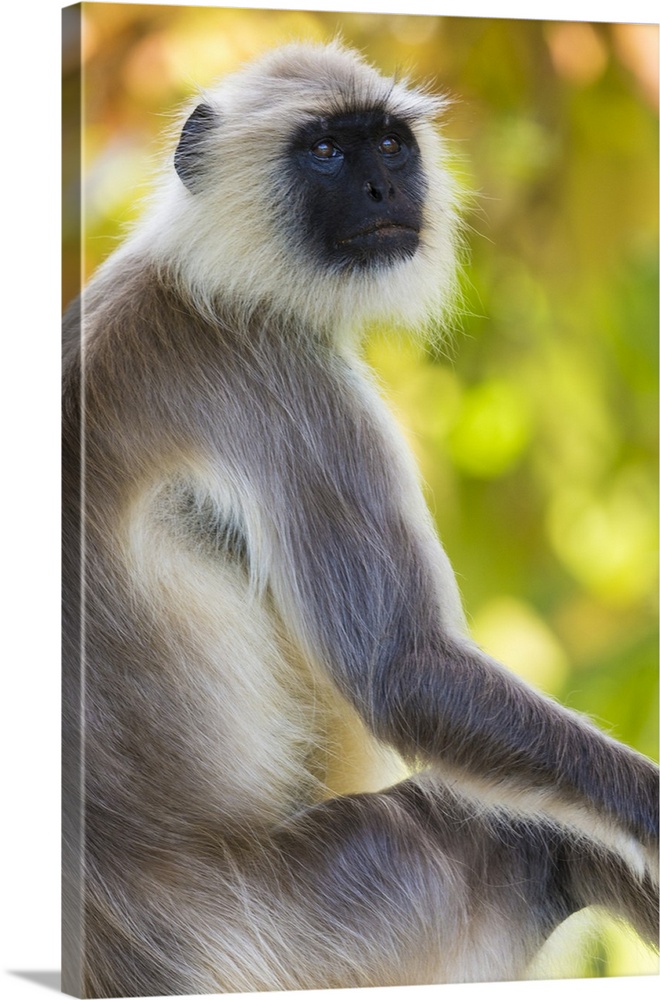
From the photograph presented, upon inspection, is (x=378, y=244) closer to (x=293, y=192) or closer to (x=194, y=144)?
(x=293, y=192)

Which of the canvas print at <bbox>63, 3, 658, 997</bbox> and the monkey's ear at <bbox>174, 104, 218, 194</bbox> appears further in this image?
the monkey's ear at <bbox>174, 104, 218, 194</bbox>

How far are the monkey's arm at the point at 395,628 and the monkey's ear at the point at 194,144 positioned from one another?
0.60m

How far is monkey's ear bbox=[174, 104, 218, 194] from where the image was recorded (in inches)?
163

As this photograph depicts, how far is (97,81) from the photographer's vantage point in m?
4.03

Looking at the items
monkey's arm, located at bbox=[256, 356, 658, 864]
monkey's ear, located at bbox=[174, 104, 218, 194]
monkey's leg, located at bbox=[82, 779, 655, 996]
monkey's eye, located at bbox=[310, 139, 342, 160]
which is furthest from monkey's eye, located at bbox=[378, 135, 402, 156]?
monkey's leg, located at bbox=[82, 779, 655, 996]

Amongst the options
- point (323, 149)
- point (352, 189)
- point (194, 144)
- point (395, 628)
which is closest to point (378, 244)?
point (352, 189)

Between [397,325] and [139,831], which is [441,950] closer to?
[139,831]

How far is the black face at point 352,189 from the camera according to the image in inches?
164

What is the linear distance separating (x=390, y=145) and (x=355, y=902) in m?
1.86

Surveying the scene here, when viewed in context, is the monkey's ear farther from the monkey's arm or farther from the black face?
the monkey's arm

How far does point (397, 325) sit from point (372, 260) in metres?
0.21

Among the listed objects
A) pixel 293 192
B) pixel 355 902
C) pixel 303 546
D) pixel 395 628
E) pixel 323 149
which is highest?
pixel 323 149

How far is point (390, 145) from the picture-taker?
423cm

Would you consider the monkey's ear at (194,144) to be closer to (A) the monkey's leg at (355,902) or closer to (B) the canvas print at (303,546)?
(B) the canvas print at (303,546)
